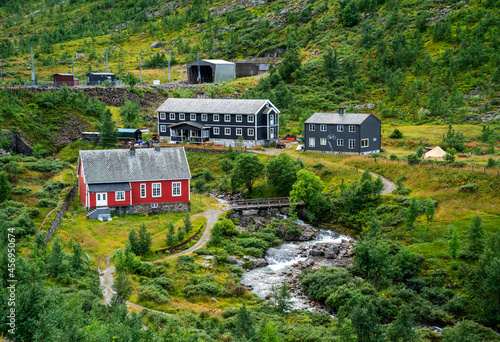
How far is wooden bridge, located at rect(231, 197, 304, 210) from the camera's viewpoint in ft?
192

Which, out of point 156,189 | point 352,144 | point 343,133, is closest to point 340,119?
point 343,133

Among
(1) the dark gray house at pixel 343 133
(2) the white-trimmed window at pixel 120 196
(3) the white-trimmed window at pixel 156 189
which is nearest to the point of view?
(2) the white-trimmed window at pixel 120 196

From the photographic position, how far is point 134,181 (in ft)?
179

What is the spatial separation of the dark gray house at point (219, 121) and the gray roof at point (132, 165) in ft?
72.2

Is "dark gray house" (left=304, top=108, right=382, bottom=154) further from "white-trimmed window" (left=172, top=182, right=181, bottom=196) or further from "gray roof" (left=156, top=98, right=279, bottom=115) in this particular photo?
"white-trimmed window" (left=172, top=182, right=181, bottom=196)

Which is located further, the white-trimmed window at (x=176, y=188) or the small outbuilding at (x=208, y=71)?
the small outbuilding at (x=208, y=71)

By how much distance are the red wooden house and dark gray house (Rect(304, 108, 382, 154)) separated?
22.2 metres

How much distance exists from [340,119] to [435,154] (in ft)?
45.5

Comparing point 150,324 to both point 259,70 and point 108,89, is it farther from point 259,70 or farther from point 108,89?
point 259,70

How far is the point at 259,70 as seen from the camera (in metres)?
124

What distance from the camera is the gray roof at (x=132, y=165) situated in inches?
2133

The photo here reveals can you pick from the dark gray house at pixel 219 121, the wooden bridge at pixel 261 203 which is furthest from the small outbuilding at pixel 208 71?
the wooden bridge at pixel 261 203

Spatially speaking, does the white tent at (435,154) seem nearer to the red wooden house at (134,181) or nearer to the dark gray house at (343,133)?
the dark gray house at (343,133)

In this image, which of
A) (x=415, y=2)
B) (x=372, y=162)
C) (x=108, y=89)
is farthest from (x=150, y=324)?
(x=415, y=2)
